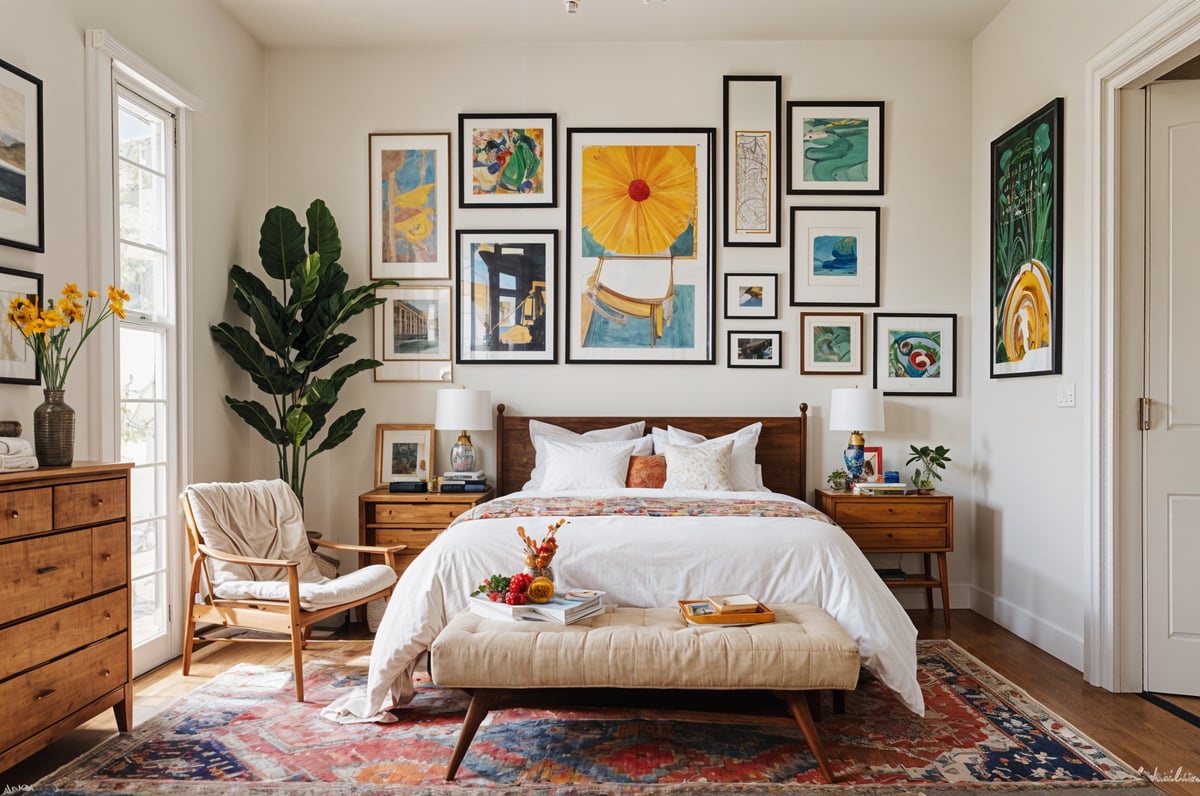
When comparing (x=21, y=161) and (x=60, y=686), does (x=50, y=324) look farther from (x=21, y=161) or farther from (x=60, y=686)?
(x=60, y=686)

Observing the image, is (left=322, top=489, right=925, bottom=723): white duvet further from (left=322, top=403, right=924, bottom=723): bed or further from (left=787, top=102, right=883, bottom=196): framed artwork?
(left=787, top=102, right=883, bottom=196): framed artwork

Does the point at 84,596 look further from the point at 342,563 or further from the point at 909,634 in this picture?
the point at 909,634

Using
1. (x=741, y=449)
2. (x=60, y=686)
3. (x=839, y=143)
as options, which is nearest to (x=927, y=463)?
(x=741, y=449)

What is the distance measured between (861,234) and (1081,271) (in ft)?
4.59

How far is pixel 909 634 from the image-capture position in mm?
2887

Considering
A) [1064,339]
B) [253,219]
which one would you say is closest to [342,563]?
[253,219]

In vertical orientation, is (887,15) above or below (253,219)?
above

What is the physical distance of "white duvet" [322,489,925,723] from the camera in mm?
2869

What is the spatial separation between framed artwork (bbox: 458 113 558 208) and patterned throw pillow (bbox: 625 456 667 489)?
1650mm

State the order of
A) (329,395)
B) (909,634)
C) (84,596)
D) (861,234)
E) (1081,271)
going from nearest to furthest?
1. (84,596)
2. (909,634)
3. (1081,271)
4. (329,395)
5. (861,234)

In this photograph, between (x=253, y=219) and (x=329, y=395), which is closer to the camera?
(x=329, y=395)

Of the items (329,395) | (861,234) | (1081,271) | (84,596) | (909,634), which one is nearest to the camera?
(84,596)

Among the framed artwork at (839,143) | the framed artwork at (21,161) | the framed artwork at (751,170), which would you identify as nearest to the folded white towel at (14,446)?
the framed artwork at (21,161)

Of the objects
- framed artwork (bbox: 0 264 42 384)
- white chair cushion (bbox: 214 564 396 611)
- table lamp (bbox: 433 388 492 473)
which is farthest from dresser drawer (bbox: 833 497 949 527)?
framed artwork (bbox: 0 264 42 384)
